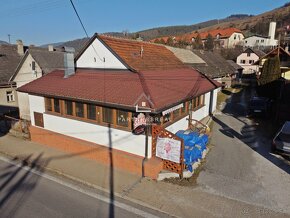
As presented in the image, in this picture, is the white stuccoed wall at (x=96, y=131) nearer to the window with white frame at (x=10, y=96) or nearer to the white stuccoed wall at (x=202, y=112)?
the white stuccoed wall at (x=202, y=112)

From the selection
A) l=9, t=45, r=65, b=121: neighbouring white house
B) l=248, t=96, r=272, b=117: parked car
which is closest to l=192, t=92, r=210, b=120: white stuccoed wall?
l=248, t=96, r=272, b=117: parked car

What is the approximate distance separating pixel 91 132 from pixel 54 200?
3.94m

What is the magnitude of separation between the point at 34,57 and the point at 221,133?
19.1 meters

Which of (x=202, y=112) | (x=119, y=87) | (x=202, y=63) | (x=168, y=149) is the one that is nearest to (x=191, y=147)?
(x=168, y=149)

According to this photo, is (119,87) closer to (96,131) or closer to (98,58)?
(96,131)

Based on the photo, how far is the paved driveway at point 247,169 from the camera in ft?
28.4

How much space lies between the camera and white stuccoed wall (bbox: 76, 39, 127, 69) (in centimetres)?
1315

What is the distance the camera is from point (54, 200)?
8.30m

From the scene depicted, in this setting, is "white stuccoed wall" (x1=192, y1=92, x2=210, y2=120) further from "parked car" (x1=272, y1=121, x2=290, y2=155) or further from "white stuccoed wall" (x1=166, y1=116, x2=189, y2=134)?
"parked car" (x1=272, y1=121, x2=290, y2=155)

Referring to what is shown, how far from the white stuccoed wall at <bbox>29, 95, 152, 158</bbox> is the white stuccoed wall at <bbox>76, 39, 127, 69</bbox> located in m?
3.42

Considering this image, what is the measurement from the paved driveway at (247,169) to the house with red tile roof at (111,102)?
2.32m

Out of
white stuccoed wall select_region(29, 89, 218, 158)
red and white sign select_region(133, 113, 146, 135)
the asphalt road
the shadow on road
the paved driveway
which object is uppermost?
red and white sign select_region(133, 113, 146, 135)

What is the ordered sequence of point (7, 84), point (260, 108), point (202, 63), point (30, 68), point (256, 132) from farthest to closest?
point (202, 63) → point (30, 68) → point (7, 84) → point (260, 108) → point (256, 132)

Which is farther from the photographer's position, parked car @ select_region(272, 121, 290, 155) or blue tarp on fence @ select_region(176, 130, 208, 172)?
parked car @ select_region(272, 121, 290, 155)
